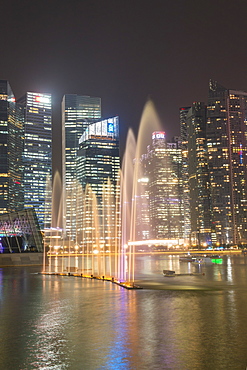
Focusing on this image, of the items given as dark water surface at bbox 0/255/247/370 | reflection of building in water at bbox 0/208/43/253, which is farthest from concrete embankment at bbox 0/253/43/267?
dark water surface at bbox 0/255/247/370

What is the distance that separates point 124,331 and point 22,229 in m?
86.2

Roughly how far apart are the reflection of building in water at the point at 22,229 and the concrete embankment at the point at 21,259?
369cm

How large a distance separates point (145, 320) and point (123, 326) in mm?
2104

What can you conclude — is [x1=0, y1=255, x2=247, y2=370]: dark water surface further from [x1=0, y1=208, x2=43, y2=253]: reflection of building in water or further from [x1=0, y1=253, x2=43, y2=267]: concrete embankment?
[x1=0, y1=208, x2=43, y2=253]: reflection of building in water

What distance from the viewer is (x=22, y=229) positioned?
103m

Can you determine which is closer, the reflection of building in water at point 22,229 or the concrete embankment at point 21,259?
the concrete embankment at point 21,259

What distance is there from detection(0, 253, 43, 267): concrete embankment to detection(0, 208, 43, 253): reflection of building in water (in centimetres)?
369

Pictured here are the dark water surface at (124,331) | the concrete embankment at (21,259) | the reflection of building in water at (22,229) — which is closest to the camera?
the dark water surface at (124,331)

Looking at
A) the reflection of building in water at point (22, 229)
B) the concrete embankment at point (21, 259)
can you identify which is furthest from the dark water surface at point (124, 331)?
the reflection of building in water at point (22, 229)

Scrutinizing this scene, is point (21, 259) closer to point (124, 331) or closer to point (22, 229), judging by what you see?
point (22, 229)

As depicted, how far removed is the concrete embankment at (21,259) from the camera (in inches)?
3617

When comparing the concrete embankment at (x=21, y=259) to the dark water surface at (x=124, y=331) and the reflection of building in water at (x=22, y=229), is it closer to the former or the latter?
the reflection of building in water at (x=22, y=229)

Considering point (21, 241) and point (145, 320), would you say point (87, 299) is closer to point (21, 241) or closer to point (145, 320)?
point (145, 320)

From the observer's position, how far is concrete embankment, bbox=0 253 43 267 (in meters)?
91.9
